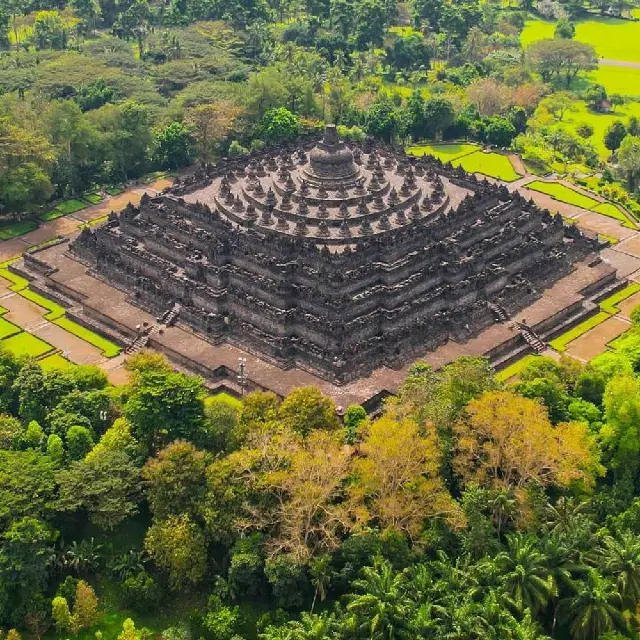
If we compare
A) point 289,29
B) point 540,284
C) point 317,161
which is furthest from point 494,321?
point 289,29

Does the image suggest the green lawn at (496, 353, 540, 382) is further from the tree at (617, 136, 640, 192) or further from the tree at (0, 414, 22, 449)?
the tree at (617, 136, 640, 192)

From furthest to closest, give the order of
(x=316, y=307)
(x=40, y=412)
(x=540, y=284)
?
1. (x=540, y=284)
2. (x=316, y=307)
3. (x=40, y=412)

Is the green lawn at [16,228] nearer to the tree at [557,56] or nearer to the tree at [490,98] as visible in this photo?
the tree at [490,98]

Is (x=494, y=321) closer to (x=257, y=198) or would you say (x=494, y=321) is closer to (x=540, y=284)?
(x=540, y=284)

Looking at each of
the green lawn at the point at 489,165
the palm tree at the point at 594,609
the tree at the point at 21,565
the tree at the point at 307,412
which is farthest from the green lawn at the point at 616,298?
the tree at the point at 21,565

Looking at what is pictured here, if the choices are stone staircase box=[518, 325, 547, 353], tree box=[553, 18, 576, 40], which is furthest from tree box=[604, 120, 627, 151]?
tree box=[553, 18, 576, 40]

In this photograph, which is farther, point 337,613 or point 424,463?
point 424,463

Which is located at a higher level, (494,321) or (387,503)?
(387,503)
